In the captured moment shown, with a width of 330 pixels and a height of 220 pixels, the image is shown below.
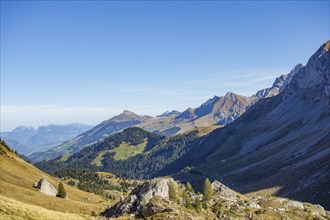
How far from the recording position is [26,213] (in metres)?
49.5

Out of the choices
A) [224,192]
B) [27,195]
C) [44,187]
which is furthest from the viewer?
[44,187]

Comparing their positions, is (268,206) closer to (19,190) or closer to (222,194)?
(222,194)

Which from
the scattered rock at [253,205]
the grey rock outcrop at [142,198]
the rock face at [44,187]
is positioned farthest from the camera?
the rock face at [44,187]

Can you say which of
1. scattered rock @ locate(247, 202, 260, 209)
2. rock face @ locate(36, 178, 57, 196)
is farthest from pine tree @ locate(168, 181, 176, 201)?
rock face @ locate(36, 178, 57, 196)

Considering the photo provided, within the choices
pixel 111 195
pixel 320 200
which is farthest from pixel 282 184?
pixel 111 195

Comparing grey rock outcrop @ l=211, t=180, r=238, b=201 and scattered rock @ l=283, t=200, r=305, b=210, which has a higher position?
grey rock outcrop @ l=211, t=180, r=238, b=201

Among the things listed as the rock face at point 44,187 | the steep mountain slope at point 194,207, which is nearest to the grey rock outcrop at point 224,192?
the steep mountain slope at point 194,207

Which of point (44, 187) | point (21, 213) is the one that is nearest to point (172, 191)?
point (21, 213)

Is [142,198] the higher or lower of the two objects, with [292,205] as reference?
higher

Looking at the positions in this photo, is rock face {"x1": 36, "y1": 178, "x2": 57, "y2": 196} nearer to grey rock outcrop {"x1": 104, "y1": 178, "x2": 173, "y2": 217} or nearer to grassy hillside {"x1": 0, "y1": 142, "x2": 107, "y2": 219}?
grassy hillside {"x1": 0, "y1": 142, "x2": 107, "y2": 219}

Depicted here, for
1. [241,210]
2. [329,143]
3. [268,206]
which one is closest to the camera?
[241,210]

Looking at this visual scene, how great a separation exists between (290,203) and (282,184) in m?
93.4

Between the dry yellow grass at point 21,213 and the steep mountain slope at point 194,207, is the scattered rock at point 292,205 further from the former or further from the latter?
the dry yellow grass at point 21,213

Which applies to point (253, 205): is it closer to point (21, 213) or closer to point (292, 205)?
point (292, 205)
